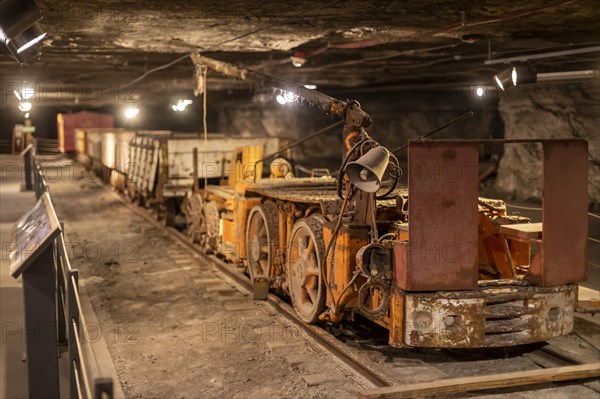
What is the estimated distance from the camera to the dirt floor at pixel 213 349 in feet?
19.9

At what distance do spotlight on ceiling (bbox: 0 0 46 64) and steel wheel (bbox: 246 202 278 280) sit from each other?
11.9 feet

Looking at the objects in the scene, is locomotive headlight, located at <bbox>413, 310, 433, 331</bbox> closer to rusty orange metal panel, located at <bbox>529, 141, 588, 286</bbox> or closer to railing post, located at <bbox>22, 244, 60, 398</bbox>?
rusty orange metal panel, located at <bbox>529, 141, 588, 286</bbox>

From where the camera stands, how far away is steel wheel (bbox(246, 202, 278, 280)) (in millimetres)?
8828

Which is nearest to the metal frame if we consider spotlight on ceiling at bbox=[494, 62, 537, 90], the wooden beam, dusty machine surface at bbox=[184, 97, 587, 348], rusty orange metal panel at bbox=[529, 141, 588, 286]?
the wooden beam

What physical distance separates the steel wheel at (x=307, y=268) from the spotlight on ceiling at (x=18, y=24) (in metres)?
3.93

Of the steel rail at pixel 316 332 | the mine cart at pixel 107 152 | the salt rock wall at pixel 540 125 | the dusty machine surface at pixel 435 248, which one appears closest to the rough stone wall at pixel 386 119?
the salt rock wall at pixel 540 125

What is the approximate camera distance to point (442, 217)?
19.4 feet

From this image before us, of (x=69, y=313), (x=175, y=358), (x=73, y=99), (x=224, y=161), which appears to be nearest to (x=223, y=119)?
(x=73, y=99)

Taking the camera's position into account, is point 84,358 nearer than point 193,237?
Yes

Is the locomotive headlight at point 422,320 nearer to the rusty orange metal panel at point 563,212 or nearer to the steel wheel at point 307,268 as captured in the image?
the rusty orange metal panel at point 563,212

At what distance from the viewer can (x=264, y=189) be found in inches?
353

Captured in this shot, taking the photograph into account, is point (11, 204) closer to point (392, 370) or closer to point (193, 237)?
point (193, 237)

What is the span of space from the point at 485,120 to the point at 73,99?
17930mm

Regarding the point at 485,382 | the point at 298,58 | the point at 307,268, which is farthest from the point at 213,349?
the point at 298,58
